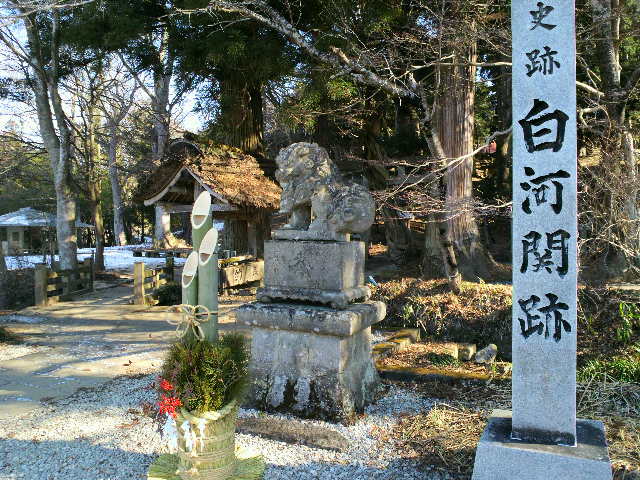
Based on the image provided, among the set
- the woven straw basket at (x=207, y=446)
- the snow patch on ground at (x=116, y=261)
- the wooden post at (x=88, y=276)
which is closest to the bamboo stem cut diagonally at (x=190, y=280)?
the woven straw basket at (x=207, y=446)

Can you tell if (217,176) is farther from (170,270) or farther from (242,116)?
(170,270)

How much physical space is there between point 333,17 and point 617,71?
16.6 ft

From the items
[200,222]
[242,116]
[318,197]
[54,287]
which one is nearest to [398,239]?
[242,116]

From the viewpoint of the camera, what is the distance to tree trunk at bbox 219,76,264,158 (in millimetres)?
11836

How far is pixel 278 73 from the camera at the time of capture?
36.0 ft

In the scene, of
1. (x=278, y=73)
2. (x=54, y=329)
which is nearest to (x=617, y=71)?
(x=278, y=73)

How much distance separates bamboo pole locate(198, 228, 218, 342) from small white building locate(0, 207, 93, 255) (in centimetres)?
2272

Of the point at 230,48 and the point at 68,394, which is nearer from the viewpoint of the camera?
the point at 68,394

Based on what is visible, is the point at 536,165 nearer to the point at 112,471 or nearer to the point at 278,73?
the point at 112,471

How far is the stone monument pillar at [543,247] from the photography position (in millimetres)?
2938

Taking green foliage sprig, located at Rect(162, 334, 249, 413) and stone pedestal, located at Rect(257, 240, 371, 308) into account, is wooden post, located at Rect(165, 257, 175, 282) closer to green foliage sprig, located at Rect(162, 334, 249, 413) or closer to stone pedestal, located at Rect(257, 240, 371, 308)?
stone pedestal, located at Rect(257, 240, 371, 308)

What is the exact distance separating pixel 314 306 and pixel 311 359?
0.48 m

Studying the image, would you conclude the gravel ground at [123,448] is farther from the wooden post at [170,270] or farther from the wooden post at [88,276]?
the wooden post at [88,276]

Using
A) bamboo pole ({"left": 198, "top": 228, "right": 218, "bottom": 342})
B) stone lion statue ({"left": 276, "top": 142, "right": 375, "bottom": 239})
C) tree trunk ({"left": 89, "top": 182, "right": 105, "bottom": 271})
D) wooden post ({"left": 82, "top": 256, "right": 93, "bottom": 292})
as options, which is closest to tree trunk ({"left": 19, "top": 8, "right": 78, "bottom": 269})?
wooden post ({"left": 82, "top": 256, "right": 93, "bottom": 292})
